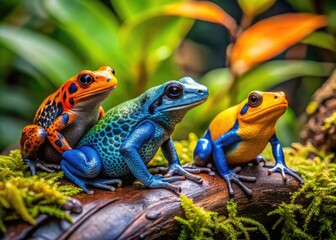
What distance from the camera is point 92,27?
3535 millimetres

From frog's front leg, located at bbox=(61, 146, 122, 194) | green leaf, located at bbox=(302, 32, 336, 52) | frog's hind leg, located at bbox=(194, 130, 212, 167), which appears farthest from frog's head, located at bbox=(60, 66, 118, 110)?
green leaf, located at bbox=(302, 32, 336, 52)

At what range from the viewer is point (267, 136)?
224 centimetres

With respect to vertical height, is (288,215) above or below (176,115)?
below

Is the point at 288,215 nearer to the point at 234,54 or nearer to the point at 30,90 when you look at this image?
the point at 234,54

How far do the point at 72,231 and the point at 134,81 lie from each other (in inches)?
78.0

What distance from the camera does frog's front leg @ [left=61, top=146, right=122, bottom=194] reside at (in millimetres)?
1967

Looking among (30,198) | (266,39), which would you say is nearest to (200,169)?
(30,198)

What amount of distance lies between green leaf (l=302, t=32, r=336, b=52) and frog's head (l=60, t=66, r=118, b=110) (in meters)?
2.56

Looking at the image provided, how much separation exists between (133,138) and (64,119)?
1.07ft

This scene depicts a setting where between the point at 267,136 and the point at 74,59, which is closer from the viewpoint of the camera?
the point at 267,136

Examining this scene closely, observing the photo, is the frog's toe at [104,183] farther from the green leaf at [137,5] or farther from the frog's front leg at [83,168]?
the green leaf at [137,5]

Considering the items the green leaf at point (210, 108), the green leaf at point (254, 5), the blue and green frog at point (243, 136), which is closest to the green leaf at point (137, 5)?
the green leaf at point (254, 5)

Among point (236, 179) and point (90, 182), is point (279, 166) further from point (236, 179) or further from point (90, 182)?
point (90, 182)

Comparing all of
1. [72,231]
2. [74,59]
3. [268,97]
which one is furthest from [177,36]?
[72,231]
